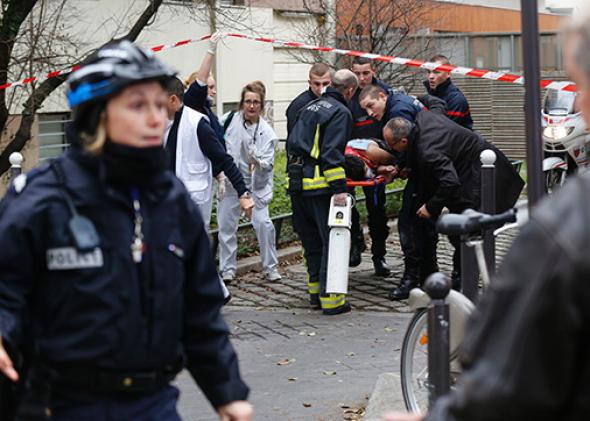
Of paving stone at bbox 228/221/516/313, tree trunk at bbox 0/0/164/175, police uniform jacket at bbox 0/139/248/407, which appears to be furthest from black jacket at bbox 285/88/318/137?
Answer: police uniform jacket at bbox 0/139/248/407

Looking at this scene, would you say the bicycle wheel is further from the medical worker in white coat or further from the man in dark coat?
the medical worker in white coat

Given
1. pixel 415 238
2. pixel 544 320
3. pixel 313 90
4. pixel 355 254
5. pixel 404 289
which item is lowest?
pixel 404 289

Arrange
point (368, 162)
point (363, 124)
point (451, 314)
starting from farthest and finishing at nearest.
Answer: point (363, 124), point (368, 162), point (451, 314)

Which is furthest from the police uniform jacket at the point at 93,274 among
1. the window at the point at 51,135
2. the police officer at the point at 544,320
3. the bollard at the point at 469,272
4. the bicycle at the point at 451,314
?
the window at the point at 51,135

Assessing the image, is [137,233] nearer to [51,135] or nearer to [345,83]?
[345,83]

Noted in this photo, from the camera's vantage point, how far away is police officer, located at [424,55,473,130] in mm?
11688

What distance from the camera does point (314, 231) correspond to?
31.9 ft

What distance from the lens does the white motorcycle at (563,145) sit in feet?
43.2

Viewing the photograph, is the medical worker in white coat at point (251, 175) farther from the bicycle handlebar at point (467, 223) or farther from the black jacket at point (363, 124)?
the bicycle handlebar at point (467, 223)

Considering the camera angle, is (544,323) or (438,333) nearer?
(544,323)

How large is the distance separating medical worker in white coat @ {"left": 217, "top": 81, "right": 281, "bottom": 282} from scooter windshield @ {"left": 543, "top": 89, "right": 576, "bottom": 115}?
4.38 metres

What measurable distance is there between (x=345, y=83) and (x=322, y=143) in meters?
1.03

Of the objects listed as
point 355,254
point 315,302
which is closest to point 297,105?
point 315,302

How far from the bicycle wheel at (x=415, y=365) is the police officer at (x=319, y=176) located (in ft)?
10.8
